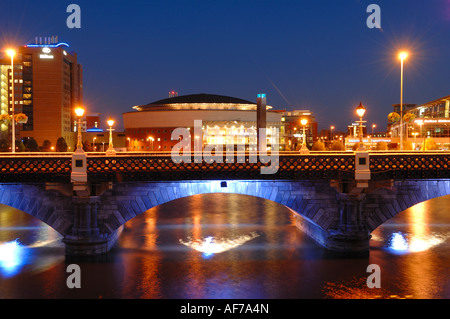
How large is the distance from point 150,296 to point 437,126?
4041 inches

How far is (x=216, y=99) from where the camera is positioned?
163 meters

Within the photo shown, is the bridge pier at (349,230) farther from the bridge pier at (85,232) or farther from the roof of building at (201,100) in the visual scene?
the roof of building at (201,100)

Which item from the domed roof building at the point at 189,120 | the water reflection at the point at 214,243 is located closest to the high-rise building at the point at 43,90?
the domed roof building at the point at 189,120

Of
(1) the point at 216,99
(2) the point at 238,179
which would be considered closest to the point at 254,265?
(2) the point at 238,179

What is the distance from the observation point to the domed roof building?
499ft

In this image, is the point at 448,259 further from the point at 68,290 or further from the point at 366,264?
the point at 68,290

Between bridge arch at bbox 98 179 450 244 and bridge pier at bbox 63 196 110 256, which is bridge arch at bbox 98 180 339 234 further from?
bridge pier at bbox 63 196 110 256

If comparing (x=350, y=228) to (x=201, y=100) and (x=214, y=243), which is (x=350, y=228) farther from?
(x=201, y=100)

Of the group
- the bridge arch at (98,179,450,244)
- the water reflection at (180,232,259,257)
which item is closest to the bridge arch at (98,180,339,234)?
the bridge arch at (98,179,450,244)

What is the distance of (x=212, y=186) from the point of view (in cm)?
2847

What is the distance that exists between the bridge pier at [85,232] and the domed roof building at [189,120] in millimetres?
121222

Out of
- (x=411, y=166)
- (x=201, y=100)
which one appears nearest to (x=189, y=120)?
(x=201, y=100)

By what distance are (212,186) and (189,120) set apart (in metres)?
124
